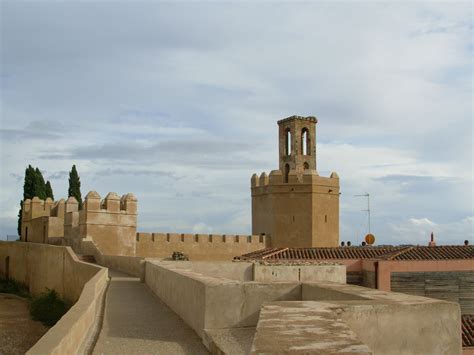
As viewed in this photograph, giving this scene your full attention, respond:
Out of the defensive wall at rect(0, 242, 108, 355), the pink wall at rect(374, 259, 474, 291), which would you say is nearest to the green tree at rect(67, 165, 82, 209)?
the defensive wall at rect(0, 242, 108, 355)

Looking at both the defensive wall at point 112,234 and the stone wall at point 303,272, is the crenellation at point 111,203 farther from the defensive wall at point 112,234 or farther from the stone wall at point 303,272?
the stone wall at point 303,272

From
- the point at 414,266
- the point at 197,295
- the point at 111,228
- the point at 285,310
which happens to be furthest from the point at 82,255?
the point at 285,310

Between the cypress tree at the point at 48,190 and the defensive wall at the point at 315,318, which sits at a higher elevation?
→ the cypress tree at the point at 48,190

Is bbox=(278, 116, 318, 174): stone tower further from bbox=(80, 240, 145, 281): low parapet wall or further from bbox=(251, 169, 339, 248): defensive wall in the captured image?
bbox=(80, 240, 145, 281): low parapet wall

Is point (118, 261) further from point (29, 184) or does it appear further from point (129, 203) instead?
point (29, 184)

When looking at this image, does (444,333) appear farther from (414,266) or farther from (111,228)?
(111,228)

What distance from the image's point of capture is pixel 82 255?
2205 centimetres

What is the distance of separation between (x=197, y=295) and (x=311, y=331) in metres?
3.26

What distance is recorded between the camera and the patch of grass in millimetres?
26672

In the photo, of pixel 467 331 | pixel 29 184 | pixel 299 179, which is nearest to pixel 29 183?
pixel 29 184

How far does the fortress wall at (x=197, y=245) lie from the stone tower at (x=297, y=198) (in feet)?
5.75

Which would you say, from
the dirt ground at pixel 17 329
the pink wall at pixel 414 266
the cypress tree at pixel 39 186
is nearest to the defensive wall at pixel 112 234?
the dirt ground at pixel 17 329

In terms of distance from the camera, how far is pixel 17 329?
18297 mm

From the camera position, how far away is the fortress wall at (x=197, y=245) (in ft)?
85.8
